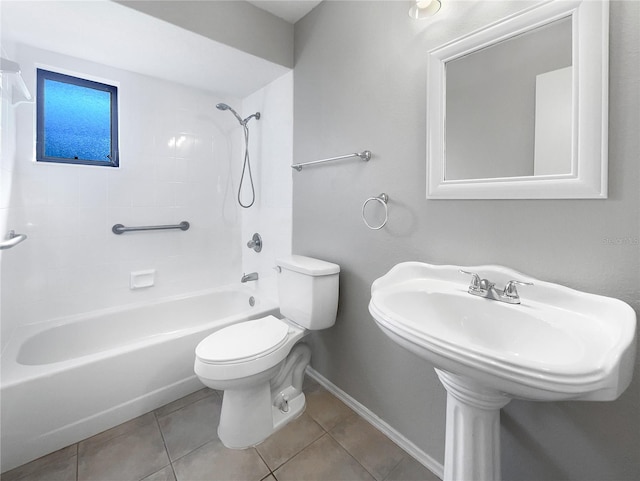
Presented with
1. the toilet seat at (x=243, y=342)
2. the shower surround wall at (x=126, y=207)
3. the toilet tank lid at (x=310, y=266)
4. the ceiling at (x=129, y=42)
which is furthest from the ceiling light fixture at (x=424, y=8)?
the shower surround wall at (x=126, y=207)

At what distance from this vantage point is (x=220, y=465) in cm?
125

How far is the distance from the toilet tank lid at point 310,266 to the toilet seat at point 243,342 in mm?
327

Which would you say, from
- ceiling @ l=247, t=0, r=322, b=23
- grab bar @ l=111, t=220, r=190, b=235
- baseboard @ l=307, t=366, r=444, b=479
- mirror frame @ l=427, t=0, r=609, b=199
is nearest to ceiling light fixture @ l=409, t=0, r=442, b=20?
mirror frame @ l=427, t=0, r=609, b=199

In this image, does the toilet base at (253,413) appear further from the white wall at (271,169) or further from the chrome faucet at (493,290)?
the chrome faucet at (493,290)

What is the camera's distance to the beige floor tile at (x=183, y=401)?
1579 mm

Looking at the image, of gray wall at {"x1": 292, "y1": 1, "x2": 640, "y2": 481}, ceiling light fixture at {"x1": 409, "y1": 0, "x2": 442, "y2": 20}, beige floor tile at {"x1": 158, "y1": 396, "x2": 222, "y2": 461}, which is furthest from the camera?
beige floor tile at {"x1": 158, "y1": 396, "x2": 222, "y2": 461}

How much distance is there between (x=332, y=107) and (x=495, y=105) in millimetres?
879

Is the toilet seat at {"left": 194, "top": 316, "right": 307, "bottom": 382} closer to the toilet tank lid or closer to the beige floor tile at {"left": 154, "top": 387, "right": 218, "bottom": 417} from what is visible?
the toilet tank lid

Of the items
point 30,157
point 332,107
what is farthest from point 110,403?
point 332,107

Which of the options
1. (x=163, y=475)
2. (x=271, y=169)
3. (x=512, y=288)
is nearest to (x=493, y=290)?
(x=512, y=288)

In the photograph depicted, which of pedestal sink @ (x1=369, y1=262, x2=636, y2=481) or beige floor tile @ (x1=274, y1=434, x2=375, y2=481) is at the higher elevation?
pedestal sink @ (x1=369, y1=262, x2=636, y2=481)

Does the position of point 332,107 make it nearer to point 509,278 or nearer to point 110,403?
point 509,278

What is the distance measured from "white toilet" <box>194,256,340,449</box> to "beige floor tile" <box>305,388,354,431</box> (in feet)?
0.23

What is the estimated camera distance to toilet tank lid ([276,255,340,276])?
1.52 m
